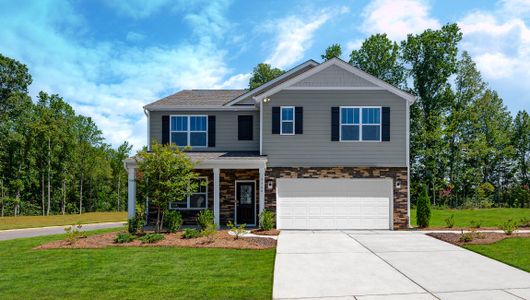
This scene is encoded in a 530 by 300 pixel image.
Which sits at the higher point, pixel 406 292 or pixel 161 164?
pixel 161 164

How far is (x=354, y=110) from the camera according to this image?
1636 cm

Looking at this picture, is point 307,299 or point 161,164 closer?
point 307,299

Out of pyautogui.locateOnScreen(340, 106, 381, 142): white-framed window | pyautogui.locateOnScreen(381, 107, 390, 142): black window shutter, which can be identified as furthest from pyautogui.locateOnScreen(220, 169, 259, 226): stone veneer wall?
pyautogui.locateOnScreen(381, 107, 390, 142): black window shutter

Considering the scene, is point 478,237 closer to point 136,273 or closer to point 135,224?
point 136,273

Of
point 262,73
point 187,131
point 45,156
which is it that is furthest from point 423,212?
point 45,156

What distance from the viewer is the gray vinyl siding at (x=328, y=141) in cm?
1625

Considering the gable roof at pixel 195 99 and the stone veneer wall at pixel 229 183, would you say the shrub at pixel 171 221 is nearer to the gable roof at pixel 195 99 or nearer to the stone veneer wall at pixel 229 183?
the stone veneer wall at pixel 229 183

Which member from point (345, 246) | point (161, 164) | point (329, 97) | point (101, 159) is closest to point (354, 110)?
point (329, 97)

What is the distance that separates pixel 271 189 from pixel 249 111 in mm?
3827

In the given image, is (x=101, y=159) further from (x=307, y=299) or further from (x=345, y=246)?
(x=307, y=299)

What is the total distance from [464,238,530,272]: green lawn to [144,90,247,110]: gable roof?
468 inches

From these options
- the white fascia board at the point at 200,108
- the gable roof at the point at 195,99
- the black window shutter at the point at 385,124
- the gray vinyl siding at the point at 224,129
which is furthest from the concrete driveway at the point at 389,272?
the gable roof at the point at 195,99

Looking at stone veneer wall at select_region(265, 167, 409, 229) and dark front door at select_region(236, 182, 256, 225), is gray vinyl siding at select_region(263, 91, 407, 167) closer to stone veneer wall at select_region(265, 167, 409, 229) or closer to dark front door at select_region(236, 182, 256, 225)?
stone veneer wall at select_region(265, 167, 409, 229)

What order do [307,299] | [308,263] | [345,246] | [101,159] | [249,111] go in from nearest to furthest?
[307,299] → [308,263] → [345,246] → [249,111] → [101,159]
